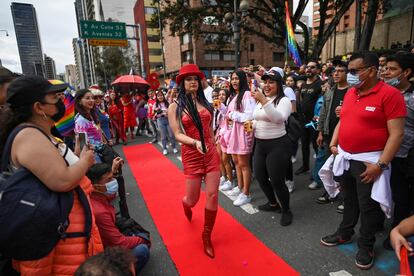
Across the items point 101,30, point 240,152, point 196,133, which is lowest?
point 240,152

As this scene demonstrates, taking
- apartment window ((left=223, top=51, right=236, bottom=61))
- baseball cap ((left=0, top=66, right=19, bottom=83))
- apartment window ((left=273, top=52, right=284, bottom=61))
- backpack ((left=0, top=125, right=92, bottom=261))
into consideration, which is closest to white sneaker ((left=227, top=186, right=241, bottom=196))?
backpack ((left=0, top=125, right=92, bottom=261))

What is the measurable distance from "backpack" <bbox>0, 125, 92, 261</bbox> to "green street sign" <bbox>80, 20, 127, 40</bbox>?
18487 millimetres

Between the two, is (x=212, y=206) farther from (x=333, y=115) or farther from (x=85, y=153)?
(x=333, y=115)

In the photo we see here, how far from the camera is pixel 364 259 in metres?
2.39

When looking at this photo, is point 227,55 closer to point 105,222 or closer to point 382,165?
point 382,165

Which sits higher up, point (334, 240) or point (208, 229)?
point (208, 229)

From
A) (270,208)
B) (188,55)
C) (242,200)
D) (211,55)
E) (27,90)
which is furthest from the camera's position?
(188,55)

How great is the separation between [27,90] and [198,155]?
65.9 inches

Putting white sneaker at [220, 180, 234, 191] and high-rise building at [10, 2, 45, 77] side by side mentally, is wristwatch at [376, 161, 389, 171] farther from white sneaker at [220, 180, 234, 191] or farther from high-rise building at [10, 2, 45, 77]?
high-rise building at [10, 2, 45, 77]

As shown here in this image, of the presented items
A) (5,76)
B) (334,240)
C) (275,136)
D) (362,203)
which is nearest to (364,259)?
(334,240)

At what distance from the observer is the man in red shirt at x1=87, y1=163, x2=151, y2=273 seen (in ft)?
7.34

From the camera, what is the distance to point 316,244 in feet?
9.16

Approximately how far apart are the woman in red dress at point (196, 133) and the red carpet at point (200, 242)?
7.1 inches

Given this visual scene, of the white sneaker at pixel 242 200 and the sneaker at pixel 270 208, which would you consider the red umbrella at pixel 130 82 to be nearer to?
the white sneaker at pixel 242 200
